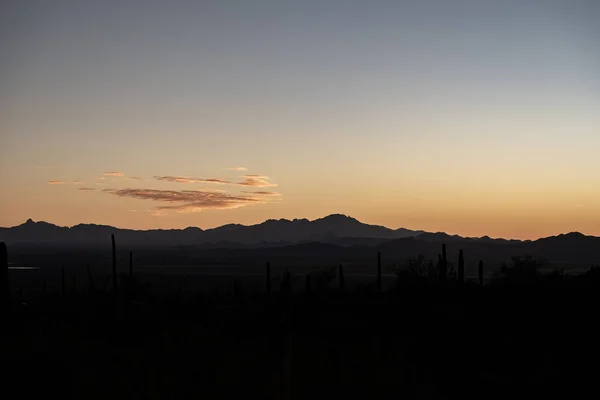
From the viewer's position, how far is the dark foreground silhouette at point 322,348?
51.3 feet

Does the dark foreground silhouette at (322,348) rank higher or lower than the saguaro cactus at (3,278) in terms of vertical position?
lower

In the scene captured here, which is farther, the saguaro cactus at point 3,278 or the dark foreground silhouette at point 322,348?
the saguaro cactus at point 3,278

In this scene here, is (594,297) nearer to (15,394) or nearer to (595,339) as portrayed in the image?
(595,339)

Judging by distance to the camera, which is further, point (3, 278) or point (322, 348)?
point (322, 348)

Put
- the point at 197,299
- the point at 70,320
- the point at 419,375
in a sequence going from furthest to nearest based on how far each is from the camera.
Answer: the point at 197,299 → the point at 70,320 → the point at 419,375

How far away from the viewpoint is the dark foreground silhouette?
51.3 feet

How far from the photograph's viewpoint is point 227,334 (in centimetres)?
2186

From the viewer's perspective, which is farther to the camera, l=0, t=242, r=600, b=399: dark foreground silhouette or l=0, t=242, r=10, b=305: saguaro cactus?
l=0, t=242, r=10, b=305: saguaro cactus

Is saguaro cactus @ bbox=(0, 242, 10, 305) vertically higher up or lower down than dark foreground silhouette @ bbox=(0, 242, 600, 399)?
higher up

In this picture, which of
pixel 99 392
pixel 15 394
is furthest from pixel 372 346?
pixel 15 394

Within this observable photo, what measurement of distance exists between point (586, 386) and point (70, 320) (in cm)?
1718

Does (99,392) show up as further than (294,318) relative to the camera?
No

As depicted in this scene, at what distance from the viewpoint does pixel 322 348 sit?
19.1m

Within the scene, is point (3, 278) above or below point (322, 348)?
→ above
